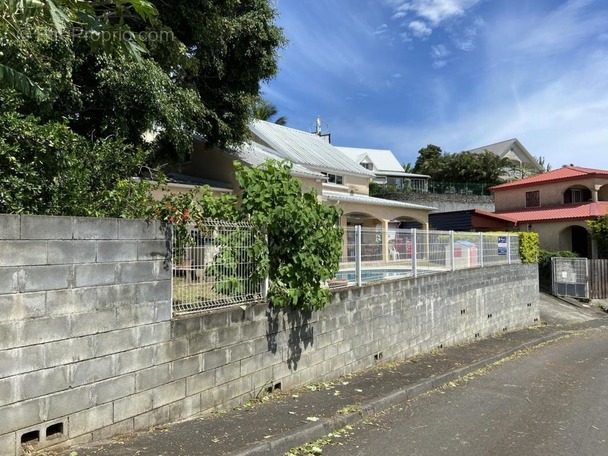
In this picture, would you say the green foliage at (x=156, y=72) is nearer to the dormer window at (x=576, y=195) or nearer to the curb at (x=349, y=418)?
the curb at (x=349, y=418)

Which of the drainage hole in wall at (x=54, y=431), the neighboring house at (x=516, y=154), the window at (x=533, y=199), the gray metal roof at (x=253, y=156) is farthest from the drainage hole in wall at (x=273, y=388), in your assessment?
the neighboring house at (x=516, y=154)

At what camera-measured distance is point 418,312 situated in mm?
9867

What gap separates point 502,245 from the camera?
50.3 ft

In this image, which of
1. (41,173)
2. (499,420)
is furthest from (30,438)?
(499,420)

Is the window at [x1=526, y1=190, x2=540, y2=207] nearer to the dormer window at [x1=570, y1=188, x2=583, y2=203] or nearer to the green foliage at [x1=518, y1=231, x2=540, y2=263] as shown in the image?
the dormer window at [x1=570, y1=188, x2=583, y2=203]

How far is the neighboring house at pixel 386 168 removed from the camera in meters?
42.0

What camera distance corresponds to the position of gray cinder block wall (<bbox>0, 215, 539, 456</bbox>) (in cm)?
368

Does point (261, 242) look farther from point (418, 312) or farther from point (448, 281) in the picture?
point (448, 281)

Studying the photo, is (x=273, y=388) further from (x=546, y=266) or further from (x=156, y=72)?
(x=546, y=266)

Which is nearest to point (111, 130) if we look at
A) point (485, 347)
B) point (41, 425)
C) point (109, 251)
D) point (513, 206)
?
point (109, 251)

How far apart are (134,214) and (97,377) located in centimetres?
173

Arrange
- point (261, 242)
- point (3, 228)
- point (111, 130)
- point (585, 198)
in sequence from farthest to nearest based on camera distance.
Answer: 1. point (585, 198)
2. point (111, 130)
3. point (261, 242)
4. point (3, 228)

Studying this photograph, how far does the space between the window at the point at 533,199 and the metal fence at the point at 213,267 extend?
95.5ft

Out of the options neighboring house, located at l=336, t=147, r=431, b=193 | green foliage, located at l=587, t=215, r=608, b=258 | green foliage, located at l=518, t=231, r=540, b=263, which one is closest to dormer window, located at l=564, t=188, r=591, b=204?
green foliage, located at l=587, t=215, r=608, b=258
